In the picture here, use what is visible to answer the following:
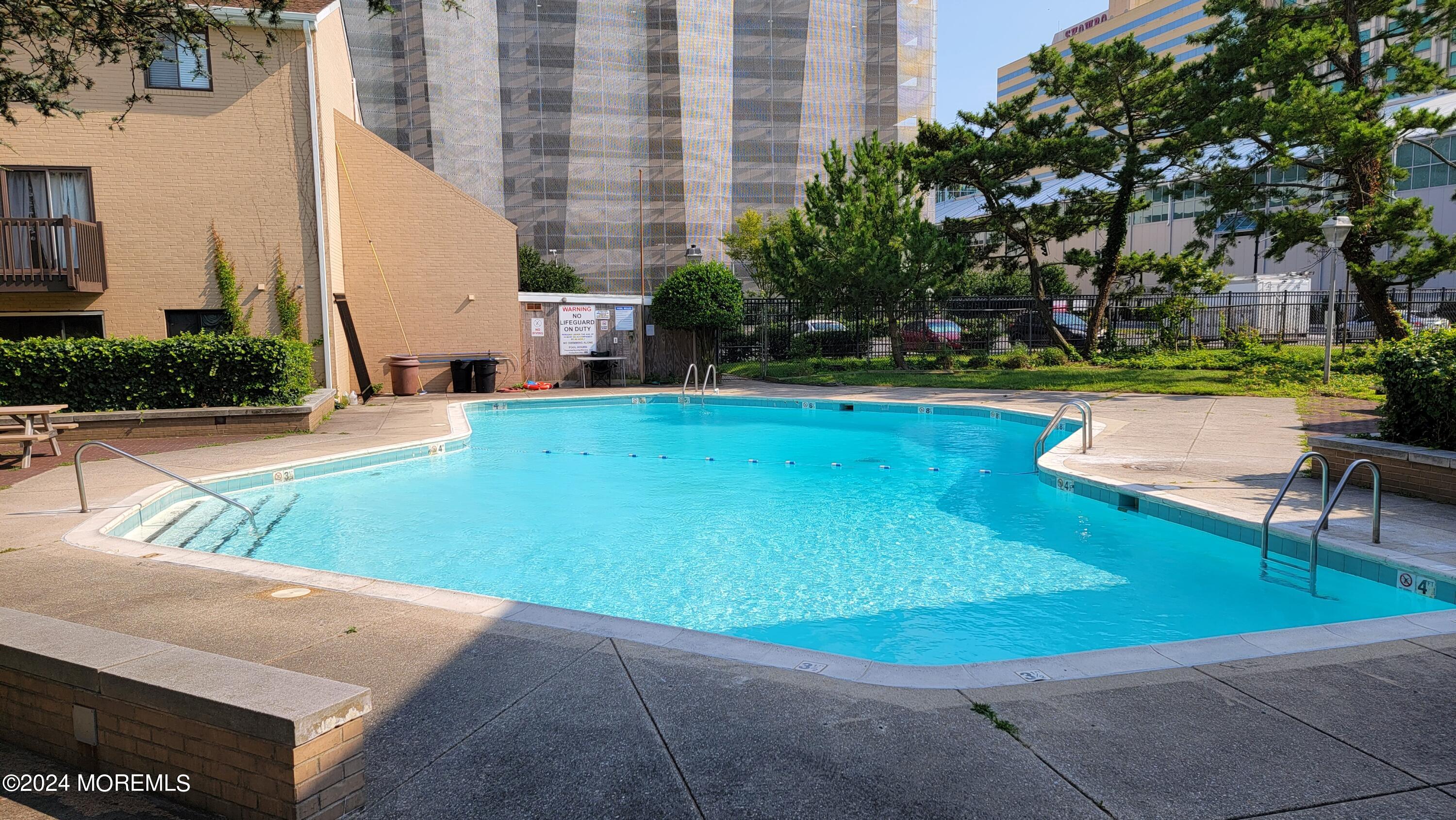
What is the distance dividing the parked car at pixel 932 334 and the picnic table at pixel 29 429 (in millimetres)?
19600

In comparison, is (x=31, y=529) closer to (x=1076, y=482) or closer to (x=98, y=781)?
(x=98, y=781)

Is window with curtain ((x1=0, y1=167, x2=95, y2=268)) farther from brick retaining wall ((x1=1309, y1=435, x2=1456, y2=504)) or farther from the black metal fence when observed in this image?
brick retaining wall ((x1=1309, y1=435, x2=1456, y2=504))

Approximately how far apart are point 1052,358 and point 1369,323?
14.5 m

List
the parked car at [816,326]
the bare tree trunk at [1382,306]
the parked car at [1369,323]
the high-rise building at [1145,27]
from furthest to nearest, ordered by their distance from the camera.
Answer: the high-rise building at [1145,27], the parked car at [816,326], the parked car at [1369,323], the bare tree trunk at [1382,306]

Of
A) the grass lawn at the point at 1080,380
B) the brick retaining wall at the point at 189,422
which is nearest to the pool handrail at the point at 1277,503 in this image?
the grass lawn at the point at 1080,380

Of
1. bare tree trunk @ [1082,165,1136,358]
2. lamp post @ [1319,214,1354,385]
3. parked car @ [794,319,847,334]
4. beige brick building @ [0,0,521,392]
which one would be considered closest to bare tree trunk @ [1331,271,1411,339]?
lamp post @ [1319,214,1354,385]

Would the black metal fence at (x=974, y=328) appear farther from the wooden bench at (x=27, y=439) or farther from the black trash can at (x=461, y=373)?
the wooden bench at (x=27, y=439)

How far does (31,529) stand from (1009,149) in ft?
63.4

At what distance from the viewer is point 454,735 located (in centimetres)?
293

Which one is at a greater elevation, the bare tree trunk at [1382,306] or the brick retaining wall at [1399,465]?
the bare tree trunk at [1382,306]

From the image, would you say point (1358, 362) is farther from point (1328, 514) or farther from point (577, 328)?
point (577, 328)

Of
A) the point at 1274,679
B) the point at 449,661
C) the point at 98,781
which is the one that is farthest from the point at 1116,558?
the point at 98,781

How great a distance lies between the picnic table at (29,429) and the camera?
8695mm

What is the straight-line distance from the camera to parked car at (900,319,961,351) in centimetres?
2402
